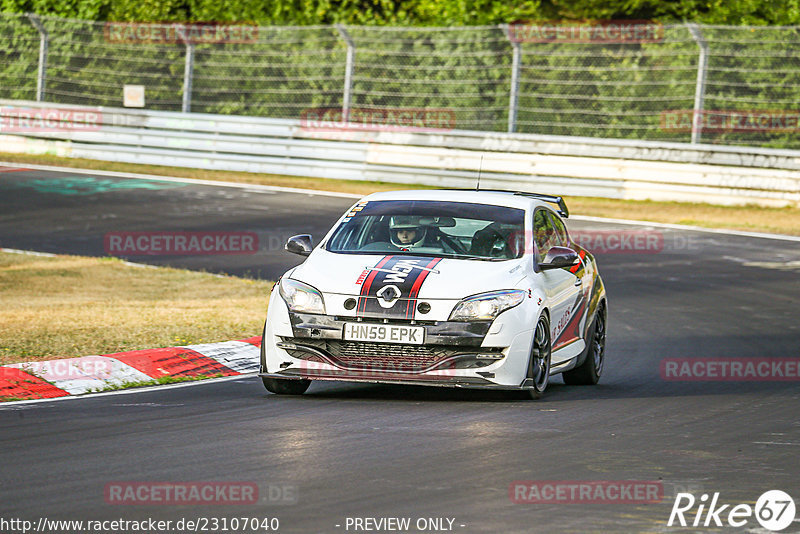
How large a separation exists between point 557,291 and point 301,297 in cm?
202

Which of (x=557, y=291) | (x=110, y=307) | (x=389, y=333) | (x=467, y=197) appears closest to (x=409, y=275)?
(x=389, y=333)

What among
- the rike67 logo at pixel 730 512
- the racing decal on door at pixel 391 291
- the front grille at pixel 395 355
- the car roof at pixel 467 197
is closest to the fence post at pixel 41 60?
the car roof at pixel 467 197

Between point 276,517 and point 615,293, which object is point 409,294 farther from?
point 615,293

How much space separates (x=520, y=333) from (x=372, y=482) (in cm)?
281

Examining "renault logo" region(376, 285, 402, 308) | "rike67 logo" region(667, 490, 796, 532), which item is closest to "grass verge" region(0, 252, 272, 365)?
"renault logo" region(376, 285, 402, 308)

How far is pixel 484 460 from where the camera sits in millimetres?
7000

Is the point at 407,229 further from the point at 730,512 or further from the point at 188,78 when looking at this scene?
the point at 188,78

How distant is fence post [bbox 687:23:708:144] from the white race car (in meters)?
15.2

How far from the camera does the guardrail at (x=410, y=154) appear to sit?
24234 millimetres

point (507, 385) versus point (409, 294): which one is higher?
point (409, 294)

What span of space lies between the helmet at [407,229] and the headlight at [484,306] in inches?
41.2

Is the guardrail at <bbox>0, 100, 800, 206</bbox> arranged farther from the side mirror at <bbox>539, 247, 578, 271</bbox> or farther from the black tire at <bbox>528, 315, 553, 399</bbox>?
the black tire at <bbox>528, 315, 553, 399</bbox>

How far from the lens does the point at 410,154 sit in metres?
26.4

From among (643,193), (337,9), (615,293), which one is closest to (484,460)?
(615,293)
